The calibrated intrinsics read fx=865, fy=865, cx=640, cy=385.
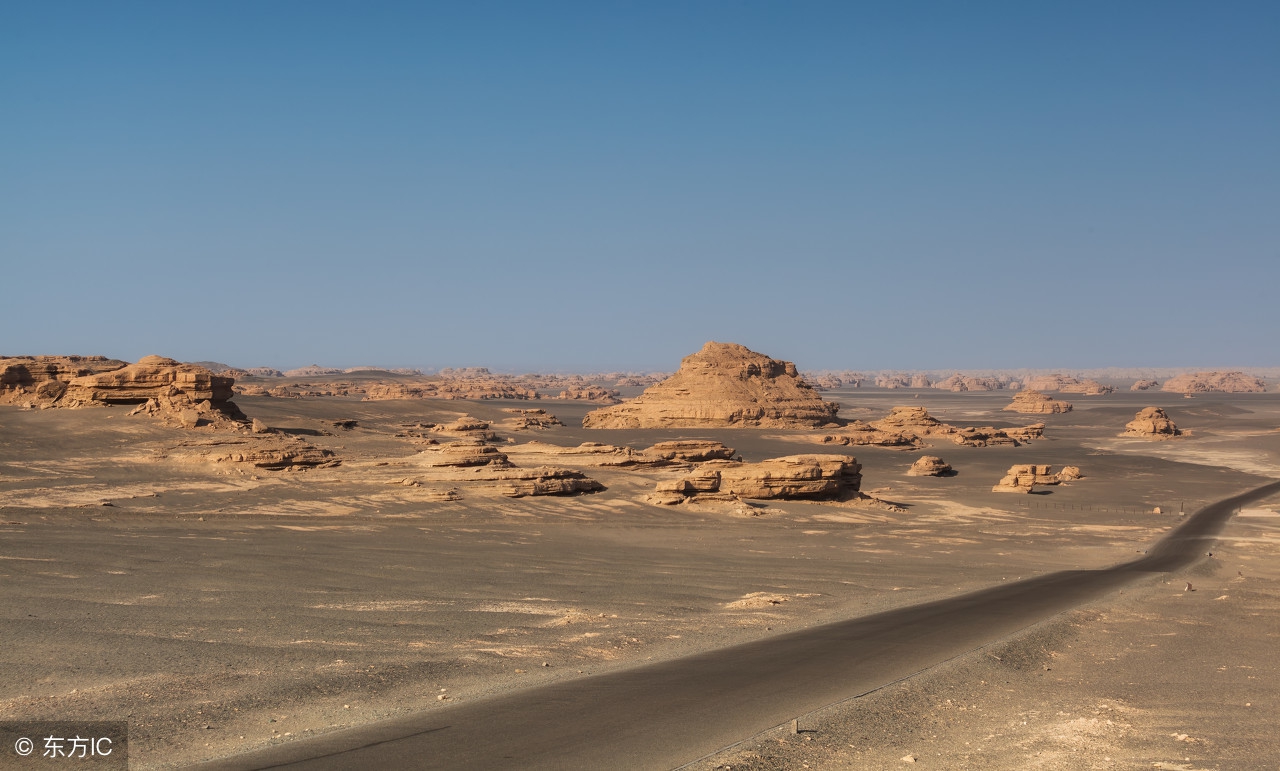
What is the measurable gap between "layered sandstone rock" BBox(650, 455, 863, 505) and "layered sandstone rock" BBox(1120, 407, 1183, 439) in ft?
176

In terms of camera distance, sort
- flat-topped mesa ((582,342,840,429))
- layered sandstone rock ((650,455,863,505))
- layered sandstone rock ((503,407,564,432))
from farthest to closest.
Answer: flat-topped mesa ((582,342,840,429)), layered sandstone rock ((503,407,564,432)), layered sandstone rock ((650,455,863,505))

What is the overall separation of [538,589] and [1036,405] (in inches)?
4458

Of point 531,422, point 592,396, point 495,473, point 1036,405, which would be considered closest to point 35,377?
point 495,473

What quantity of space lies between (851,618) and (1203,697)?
510cm

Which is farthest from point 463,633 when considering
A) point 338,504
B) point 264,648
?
point 338,504

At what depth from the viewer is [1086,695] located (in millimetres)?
9406

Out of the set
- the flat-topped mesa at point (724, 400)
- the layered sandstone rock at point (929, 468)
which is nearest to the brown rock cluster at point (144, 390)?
the flat-topped mesa at point (724, 400)

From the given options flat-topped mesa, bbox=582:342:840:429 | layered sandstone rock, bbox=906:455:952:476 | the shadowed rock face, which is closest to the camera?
the shadowed rock face

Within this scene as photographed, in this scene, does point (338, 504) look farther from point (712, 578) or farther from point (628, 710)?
point (628, 710)

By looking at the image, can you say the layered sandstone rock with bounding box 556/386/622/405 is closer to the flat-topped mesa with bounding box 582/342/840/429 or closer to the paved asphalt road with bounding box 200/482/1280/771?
the flat-topped mesa with bounding box 582/342/840/429

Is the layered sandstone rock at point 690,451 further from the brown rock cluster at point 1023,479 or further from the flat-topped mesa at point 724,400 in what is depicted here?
the flat-topped mesa at point 724,400

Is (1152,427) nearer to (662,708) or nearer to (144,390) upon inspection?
(144,390)

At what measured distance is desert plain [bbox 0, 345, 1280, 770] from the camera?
25.8 feet

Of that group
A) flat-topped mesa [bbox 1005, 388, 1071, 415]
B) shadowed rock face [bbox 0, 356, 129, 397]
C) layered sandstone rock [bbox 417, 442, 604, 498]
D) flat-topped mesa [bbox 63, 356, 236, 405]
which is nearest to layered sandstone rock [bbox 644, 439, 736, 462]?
layered sandstone rock [bbox 417, 442, 604, 498]
